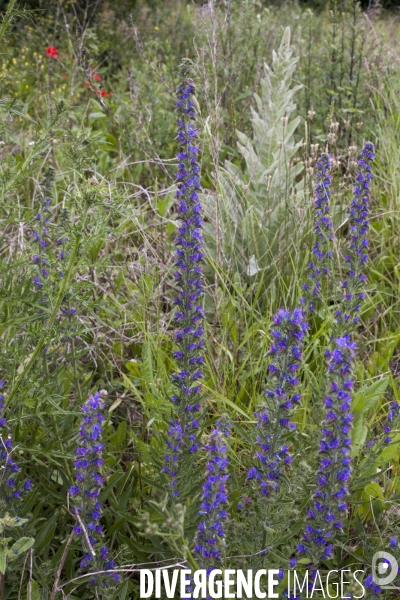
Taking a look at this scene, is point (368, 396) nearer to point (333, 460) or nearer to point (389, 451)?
point (389, 451)

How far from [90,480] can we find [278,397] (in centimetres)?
62

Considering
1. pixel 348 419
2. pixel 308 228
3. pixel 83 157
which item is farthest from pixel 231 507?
pixel 308 228

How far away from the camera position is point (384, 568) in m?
1.97

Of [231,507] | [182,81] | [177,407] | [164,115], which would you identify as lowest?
[231,507]

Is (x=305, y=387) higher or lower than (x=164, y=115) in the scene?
lower

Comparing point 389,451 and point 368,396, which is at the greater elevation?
point 368,396

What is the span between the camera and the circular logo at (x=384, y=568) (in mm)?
1942

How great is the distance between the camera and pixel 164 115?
4.99 metres

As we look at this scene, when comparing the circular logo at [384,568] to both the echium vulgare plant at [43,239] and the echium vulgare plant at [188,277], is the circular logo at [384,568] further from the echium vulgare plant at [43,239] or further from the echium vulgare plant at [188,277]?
the echium vulgare plant at [43,239]

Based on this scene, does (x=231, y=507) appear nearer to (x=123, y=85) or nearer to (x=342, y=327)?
(x=342, y=327)

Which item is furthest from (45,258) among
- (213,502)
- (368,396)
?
(368,396)

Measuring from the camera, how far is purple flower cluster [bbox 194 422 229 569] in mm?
1664

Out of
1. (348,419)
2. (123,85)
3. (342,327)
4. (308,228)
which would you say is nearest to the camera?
(348,419)

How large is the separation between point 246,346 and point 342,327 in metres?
0.84
